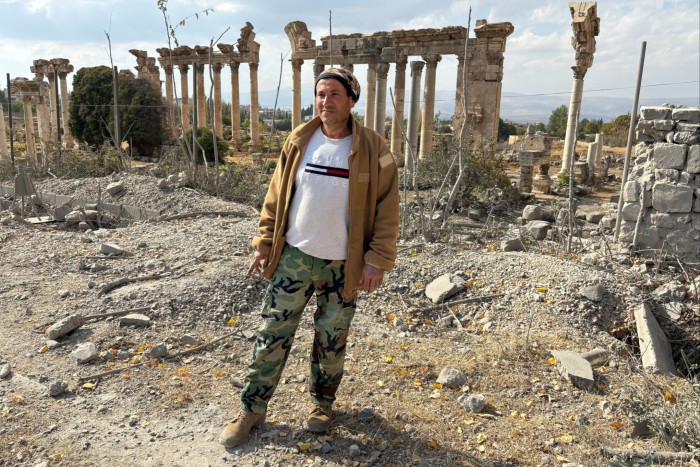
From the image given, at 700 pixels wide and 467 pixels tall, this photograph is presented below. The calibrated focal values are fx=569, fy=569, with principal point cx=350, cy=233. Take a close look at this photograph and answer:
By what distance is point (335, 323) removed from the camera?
3.12m

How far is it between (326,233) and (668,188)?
6079 mm

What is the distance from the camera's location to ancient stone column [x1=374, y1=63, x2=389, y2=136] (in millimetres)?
20484

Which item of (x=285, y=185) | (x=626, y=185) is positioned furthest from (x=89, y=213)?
(x=626, y=185)

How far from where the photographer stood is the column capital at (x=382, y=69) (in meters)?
21.0

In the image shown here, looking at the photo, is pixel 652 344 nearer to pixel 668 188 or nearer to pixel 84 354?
pixel 668 188

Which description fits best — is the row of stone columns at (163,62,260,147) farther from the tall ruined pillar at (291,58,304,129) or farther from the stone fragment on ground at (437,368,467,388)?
the stone fragment on ground at (437,368,467,388)

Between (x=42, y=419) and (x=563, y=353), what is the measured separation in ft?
11.8

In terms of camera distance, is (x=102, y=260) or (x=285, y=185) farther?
(x=102, y=260)

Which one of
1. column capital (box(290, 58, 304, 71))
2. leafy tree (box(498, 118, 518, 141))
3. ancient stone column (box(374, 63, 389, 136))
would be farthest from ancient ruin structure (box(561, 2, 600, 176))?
leafy tree (box(498, 118, 518, 141))

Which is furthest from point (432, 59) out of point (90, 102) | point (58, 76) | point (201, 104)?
point (58, 76)

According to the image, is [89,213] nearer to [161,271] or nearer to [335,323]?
[161,271]

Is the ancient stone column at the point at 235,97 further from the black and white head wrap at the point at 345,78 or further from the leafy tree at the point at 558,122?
the black and white head wrap at the point at 345,78

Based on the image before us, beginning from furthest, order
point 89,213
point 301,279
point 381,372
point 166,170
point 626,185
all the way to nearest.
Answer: point 166,170
point 89,213
point 626,185
point 381,372
point 301,279

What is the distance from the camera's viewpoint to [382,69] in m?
21.0
